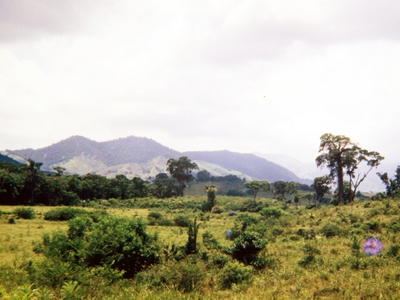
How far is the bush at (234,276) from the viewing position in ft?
36.0

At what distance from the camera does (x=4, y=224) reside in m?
27.4

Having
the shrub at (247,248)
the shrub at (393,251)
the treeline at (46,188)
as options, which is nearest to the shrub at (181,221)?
the shrub at (247,248)

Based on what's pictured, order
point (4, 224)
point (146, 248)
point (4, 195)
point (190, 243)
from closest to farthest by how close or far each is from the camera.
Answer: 1. point (146, 248)
2. point (190, 243)
3. point (4, 224)
4. point (4, 195)

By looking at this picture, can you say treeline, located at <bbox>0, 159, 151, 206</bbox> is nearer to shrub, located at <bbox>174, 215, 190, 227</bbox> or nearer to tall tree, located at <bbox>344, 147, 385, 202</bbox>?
shrub, located at <bbox>174, 215, 190, 227</bbox>

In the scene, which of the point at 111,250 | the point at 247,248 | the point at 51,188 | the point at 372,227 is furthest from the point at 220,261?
the point at 51,188

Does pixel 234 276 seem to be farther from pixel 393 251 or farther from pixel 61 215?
pixel 61 215

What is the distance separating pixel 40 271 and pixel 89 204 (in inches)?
2081

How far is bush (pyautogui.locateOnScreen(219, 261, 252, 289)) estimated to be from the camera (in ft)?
36.0

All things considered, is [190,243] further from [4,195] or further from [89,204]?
[4,195]

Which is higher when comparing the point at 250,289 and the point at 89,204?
the point at 250,289

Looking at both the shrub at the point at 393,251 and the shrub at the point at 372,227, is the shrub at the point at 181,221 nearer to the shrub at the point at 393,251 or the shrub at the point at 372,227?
the shrub at the point at 372,227

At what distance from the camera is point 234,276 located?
37.2 ft

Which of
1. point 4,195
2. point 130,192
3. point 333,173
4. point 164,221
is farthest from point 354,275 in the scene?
point 130,192

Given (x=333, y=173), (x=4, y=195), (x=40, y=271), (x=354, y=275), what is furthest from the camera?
(x=4, y=195)
